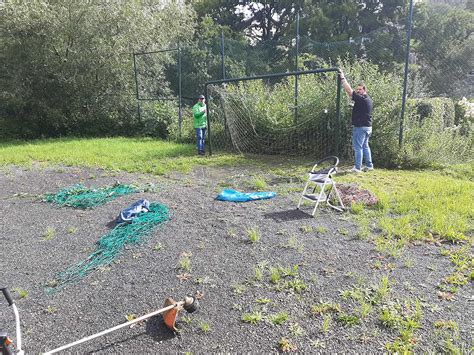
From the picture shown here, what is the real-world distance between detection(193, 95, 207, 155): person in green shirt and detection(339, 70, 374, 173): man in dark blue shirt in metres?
3.68

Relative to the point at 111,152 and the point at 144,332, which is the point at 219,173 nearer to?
the point at 111,152

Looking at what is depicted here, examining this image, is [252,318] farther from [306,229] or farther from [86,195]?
[86,195]

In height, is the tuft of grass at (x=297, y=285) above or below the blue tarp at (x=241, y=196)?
below

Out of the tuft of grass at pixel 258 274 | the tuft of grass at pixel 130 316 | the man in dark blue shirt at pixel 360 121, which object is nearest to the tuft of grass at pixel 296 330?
the tuft of grass at pixel 258 274

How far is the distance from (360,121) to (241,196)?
2.82m

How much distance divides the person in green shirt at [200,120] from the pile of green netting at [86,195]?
346cm

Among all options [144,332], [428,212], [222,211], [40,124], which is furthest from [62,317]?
[40,124]

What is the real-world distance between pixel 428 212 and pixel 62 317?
413 cm

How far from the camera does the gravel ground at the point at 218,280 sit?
100 inches

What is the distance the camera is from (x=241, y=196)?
18.2ft

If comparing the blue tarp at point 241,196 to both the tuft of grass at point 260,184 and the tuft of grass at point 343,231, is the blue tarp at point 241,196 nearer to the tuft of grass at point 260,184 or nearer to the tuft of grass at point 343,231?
the tuft of grass at point 260,184

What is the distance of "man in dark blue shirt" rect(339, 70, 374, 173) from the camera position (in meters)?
6.70

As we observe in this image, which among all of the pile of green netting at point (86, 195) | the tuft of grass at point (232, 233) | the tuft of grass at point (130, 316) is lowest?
the tuft of grass at point (130, 316)

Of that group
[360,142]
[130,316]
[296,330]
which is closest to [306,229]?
[296,330]
